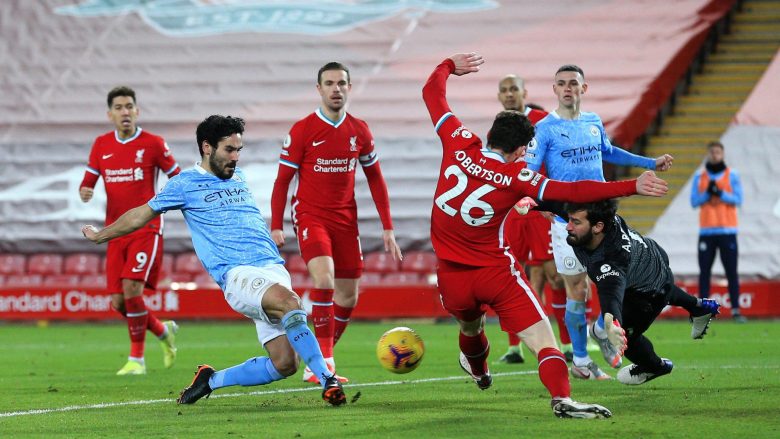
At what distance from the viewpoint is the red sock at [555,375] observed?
6941 mm

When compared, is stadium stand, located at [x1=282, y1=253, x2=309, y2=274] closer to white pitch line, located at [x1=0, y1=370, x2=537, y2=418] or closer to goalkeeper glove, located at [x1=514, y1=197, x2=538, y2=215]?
white pitch line, located at [x1=0, y1=370, x2=537, y2=418]

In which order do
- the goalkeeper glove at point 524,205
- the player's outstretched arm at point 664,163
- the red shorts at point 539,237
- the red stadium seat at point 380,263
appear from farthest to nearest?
1. the red stadium seat at point 380,263
2. the red shorts at point 539,237
3. the player's outstretched arm at point 664,163
4. the goalkeeper glove at point 524,205

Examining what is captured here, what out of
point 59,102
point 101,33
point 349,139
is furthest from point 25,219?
point 349,139

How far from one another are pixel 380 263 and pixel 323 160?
1070cm

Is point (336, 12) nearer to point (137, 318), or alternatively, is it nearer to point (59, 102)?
point (59, 102)

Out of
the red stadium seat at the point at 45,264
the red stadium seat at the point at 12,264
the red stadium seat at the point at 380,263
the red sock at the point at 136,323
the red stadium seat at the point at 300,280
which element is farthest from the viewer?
the red stadium seat at the point at 45,264

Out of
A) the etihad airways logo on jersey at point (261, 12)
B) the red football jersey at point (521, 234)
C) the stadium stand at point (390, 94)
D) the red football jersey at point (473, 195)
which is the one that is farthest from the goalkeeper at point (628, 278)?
the etihad airways logo on jersey at point (261, 12)

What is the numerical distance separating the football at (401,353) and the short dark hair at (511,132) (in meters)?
1.70

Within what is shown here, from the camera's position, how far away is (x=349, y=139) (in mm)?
9977

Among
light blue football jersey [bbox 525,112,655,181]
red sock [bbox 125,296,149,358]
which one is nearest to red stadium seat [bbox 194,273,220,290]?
red sock [bbox 125,296,149,358]

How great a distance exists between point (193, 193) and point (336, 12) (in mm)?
17354

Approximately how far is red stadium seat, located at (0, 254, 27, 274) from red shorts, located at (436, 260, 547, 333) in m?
15.5

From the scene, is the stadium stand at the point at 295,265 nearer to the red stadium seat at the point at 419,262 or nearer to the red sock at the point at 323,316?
the red stadium seat at the point at 419,262

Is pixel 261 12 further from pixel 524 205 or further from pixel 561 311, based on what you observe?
pixel 524 205
